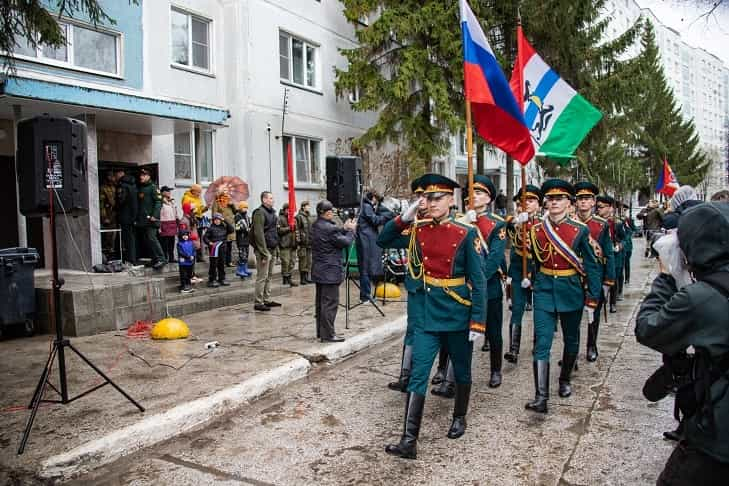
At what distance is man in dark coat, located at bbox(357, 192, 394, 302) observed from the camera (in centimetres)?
1144

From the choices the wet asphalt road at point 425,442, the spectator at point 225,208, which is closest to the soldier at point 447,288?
the wet asphalt road at point 425,442

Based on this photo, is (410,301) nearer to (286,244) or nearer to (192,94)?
(286,244)

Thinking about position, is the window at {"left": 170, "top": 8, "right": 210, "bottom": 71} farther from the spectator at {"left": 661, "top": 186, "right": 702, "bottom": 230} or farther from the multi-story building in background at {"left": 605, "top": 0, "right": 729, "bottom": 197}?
the multi-story building in background at {"left": 605, "top": 0, "right": 729, "bottom": 197}

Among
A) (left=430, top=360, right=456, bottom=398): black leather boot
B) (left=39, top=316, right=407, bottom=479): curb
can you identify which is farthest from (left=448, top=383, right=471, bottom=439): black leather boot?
(left=39, top=316, right=407, bottom=479): curb

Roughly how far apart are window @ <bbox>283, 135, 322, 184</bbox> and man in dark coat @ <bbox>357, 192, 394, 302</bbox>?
7298 millimetres

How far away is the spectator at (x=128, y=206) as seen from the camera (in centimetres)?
1212

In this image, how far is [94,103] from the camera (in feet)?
35.0

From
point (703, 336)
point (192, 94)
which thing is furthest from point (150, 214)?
point (703, 336)

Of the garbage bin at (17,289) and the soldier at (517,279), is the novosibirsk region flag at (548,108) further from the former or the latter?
the garbage bin at (17,289)

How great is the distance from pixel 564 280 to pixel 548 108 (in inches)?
120

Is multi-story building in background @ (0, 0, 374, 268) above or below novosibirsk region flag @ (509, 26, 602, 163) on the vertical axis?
above

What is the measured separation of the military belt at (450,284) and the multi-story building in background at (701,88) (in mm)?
84872

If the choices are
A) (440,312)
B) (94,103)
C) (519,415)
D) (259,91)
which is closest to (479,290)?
(440,312)

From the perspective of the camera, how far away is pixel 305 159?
64.2 feet
